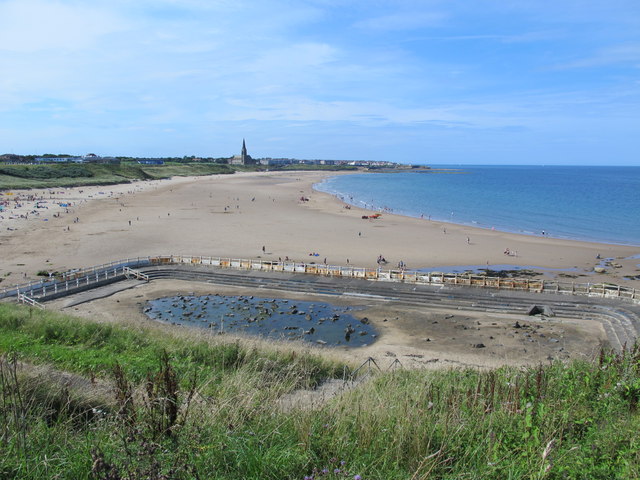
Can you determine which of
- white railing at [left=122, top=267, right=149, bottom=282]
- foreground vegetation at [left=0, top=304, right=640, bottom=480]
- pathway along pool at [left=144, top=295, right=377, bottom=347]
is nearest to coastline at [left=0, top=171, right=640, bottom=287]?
white railing at [left=122, top=267, right=149, bottom=282]

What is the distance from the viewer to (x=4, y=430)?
12.2 ft

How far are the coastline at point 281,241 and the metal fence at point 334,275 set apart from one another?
4.17m

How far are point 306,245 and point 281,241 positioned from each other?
2.65 m

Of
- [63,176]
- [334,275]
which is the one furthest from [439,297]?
[63,176]

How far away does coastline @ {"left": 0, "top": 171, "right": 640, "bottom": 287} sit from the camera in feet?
105

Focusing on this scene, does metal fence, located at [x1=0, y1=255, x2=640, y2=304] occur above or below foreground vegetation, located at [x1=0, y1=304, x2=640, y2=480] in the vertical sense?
below

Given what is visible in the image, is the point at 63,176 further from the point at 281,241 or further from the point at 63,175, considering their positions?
the point at 281,241

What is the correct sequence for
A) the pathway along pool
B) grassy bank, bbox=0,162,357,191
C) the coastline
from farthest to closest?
grassy bank, bbox=0,162,357,191
the coastline
the pathway along pool

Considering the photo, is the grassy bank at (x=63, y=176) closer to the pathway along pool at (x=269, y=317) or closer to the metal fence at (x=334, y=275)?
the metal fence at (x=334, y=275)

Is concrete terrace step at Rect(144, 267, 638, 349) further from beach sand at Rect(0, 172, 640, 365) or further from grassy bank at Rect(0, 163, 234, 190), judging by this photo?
grassy bank at Rect(0, 163, 234, 190)

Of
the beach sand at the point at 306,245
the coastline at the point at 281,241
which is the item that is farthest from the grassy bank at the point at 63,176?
A: the coastline at the point at 281,241

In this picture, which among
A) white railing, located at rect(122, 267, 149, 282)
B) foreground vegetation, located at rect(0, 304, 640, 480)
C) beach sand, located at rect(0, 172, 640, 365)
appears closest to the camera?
foreground vegetation, located at rect(0, 304, 640, 480)

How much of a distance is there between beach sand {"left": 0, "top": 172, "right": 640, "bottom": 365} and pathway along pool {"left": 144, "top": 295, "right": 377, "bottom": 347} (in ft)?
4.31

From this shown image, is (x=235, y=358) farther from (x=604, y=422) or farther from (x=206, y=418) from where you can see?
(x=604, y=422)
